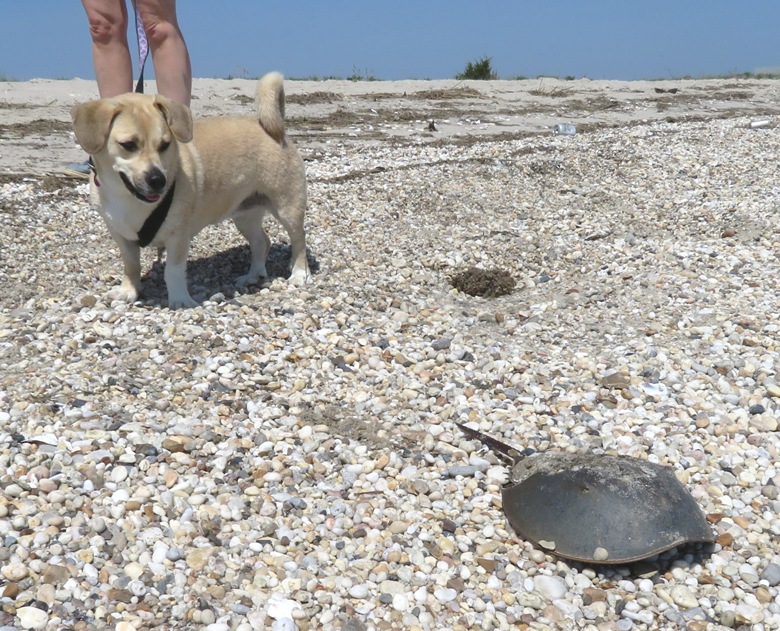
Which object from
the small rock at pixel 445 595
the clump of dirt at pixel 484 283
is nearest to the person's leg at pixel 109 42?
the clump of dirt at pixel 484 283

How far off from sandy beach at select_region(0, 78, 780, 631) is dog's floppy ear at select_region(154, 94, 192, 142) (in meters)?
1.05

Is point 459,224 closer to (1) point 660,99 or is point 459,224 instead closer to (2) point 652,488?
(2) point 652,488

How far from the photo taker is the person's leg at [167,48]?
17.2 ft

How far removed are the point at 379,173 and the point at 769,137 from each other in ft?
19.8

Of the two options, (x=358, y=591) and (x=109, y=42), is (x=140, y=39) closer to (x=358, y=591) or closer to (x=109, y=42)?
(x=109, y=42)

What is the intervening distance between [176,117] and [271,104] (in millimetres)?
943

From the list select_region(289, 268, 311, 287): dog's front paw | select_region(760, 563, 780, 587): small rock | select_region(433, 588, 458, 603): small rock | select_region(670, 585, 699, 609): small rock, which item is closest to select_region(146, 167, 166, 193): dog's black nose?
select_region(289, 268, 311, 287): dog's front paw

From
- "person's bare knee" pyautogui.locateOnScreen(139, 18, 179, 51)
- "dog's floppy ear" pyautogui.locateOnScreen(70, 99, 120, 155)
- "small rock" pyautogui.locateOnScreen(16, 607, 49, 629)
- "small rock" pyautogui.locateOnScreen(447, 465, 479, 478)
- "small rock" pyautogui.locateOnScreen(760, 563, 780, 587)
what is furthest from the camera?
"person's bare knee" pyautogui.locateOnScreen(139, 18, 179, 51)

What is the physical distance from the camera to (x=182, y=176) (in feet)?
14.5

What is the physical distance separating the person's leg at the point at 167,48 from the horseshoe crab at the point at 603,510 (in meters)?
3.79

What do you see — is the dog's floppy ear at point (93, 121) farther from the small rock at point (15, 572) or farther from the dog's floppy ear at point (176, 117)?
the small rock at point (15, 572)

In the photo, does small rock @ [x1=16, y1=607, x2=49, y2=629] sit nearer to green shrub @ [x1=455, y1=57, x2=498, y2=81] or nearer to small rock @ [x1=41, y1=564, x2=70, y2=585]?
small rock @ [x1=41, y1=564, x2=70, y2=585]

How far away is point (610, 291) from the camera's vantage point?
5.46 m

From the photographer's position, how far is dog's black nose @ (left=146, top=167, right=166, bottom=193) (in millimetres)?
4027
